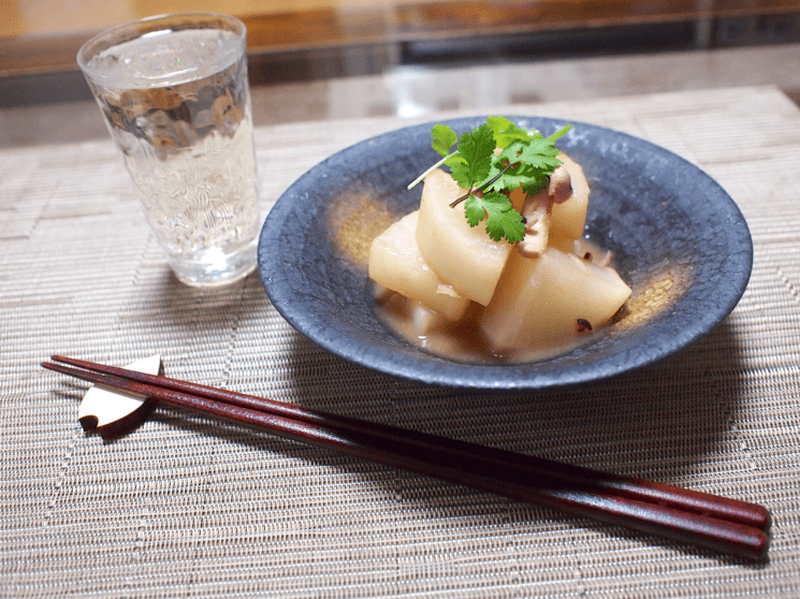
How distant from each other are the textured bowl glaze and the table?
0.27 feet

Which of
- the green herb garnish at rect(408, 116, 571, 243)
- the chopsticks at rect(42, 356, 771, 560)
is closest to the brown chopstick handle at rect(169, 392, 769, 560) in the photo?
the chopsticks at rect(42, 356, 771, 560)

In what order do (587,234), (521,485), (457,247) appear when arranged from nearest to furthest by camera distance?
1. (521,485)
2. (457,247)
3. (587,234)

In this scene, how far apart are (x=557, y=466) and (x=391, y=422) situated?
28 cm

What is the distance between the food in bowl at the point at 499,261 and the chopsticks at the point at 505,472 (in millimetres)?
189

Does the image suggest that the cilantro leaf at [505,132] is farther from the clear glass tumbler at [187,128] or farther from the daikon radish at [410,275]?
the clear glass tumbler at [187,128]

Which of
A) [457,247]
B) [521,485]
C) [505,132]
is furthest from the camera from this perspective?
[505,132]

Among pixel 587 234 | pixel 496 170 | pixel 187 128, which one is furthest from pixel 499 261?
pixel 187 128

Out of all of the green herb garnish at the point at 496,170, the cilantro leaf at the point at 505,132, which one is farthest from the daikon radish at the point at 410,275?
the cilantro leaf at the point at 505,132

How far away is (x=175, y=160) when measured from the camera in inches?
47.5

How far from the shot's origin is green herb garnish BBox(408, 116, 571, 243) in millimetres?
968

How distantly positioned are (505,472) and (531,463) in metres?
0.04

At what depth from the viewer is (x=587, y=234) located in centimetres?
128

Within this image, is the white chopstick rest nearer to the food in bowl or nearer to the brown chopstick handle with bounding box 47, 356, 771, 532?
the brown chopstick handle with bounding box 47, 356, 771, 532

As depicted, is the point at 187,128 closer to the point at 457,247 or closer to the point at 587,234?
the point at 457,247
